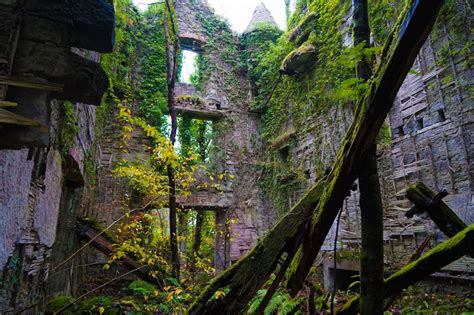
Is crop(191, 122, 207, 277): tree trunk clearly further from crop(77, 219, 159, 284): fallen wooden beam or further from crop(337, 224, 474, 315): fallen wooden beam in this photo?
crop(337, 224, 474, 315): fallen wooden beam

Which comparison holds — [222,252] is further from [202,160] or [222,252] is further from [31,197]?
[31,197]

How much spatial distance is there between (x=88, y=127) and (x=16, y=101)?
3.87 metres

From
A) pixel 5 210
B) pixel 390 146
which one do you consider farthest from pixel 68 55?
pixel 390 146

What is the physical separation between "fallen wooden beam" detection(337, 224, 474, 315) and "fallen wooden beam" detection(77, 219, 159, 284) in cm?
365

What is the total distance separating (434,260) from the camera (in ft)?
6.80

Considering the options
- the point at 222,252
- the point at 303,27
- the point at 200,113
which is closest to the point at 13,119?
the point at 222,252

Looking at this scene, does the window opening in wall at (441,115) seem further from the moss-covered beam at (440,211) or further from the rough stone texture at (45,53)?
the rough stone texture at (45,53)

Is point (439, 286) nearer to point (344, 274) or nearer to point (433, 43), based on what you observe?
point (344, 274)

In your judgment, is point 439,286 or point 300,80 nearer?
point 439,286

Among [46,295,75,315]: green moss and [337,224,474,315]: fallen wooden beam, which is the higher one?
[337,224,474,315]: fallen wooden beam

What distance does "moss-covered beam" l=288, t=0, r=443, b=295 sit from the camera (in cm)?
137

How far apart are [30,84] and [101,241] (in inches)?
159

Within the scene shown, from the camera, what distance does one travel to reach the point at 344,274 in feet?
21.9

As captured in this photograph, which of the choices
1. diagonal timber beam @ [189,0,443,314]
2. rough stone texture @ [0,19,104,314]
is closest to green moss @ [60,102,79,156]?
rough stone texture @ [0,19,104,314]
